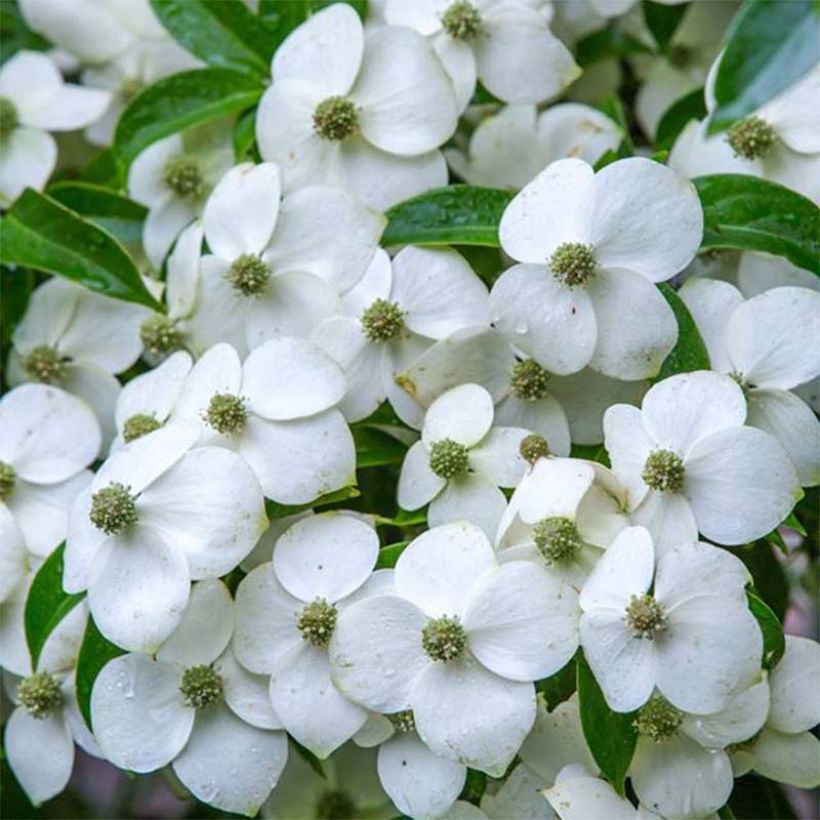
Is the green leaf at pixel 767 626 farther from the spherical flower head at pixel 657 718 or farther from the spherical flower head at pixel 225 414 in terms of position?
the spherical flower head at pixel 225 414

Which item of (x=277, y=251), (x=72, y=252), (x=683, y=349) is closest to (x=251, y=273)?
(x=277, y=251)

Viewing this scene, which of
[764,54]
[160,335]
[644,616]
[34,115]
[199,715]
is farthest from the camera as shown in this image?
[34,115]

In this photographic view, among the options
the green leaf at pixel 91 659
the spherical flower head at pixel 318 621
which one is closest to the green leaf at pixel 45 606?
the green leaf at pixel 91 659

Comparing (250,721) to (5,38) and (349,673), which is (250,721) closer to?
(349,673)

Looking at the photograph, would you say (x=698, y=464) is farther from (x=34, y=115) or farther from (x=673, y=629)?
(x=34, y=115)

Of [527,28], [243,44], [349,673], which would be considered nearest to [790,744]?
[349,673]

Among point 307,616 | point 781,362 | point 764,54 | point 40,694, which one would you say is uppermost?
point 764,54

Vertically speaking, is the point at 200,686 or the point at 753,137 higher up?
the point at 753,137
